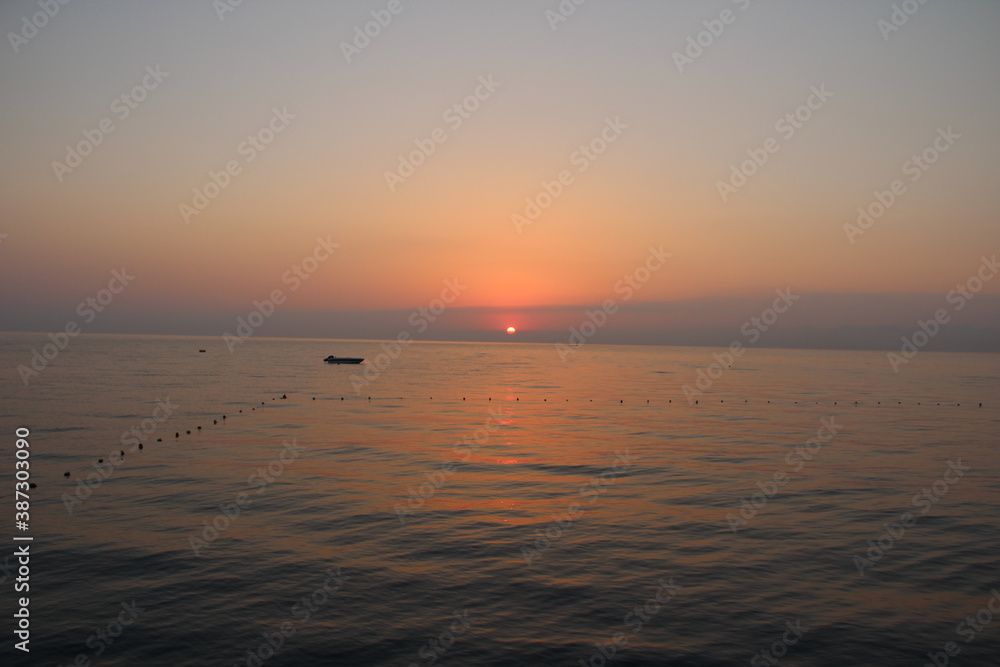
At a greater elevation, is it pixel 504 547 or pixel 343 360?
pixel 343 360

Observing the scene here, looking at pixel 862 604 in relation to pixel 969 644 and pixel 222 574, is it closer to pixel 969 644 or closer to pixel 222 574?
pixel 969 644

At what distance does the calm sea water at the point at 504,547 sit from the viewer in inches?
661

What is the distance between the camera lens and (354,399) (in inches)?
3307

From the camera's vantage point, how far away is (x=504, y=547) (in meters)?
24.1

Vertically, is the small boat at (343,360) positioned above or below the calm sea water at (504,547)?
above

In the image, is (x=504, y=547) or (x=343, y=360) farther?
(x=343, y=360)

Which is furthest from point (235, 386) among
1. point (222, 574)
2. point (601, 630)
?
point (601, 630)

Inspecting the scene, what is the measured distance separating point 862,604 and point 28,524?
96.1 ft

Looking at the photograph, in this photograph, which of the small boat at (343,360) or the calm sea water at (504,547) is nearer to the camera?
the calm sea water at (504,547)

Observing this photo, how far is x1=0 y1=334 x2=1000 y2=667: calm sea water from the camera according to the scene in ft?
55.1

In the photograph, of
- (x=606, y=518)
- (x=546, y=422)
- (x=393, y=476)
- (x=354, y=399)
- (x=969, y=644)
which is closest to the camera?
(x=969, y=644)

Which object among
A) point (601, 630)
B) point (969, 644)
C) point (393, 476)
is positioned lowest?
point (969, 644)

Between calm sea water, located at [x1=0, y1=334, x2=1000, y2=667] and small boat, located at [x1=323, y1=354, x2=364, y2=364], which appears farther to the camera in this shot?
small boat, located at [x1=323, y1=354, x2=364, y2=364]

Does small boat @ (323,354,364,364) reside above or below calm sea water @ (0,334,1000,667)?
above
